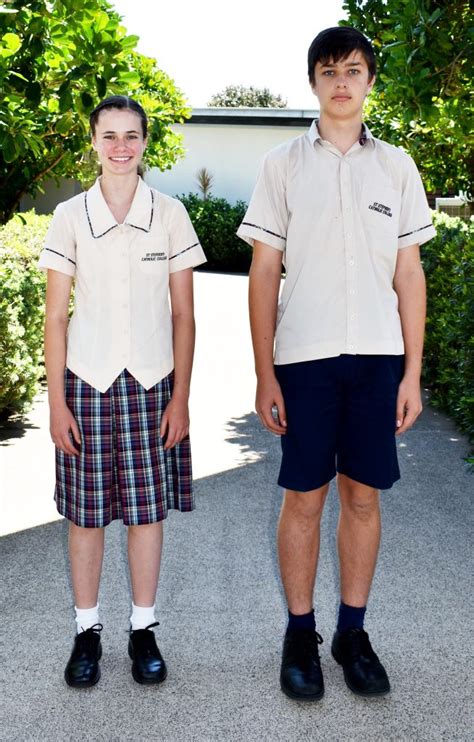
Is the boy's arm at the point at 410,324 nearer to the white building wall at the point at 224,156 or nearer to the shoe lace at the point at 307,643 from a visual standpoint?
the shoe lace at the point at 307,643

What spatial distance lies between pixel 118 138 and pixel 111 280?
48 centimetres

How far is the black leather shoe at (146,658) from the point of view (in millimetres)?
3154

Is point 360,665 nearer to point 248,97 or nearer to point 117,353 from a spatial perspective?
point 117,353

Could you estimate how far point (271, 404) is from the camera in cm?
305

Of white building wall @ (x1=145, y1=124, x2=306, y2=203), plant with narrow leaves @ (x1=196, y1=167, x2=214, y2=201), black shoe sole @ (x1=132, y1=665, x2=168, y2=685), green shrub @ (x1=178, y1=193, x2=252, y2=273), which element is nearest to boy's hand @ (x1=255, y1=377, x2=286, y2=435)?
black shoe sole @ (x1=132, y1=665, x2=168, y2=685)

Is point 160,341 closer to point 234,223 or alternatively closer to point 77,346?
point 77,346

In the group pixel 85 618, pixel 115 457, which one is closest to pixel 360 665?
pixel 85 618

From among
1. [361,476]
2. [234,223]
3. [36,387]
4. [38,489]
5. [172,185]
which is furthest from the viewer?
[172,185]

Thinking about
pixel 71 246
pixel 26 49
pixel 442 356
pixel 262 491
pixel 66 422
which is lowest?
pixel 262 491

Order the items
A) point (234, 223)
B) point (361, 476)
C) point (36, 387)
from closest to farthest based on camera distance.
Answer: point (361, 476) < point (36, 387) < point (234, 223)

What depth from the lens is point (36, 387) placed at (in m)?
7.39

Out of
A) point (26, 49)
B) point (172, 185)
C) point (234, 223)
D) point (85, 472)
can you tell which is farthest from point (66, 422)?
point (172, 185)

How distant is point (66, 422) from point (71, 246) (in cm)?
60

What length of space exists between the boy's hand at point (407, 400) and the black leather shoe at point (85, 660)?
1.31 metres
